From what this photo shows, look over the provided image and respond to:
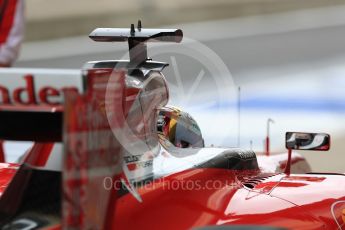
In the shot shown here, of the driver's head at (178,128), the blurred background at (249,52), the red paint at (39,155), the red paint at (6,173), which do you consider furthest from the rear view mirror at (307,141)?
the blurred background at (249,52)

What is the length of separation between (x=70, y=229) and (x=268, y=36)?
1026 cm

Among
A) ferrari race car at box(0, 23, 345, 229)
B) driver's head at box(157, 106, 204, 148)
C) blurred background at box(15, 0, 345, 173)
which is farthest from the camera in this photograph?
blurred background at box(15, 0, 345, 173)

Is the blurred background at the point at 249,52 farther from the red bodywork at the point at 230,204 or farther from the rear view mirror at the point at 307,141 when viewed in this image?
the red bodywork at the point at 230,204

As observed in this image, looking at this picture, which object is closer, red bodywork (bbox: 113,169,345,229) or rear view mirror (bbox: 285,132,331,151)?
red bodywork (bbox: 113,169,345,229)

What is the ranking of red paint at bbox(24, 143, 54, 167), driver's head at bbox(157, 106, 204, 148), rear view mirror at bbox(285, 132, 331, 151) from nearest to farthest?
red paint at bbox(24, 143, 54, 167)
driver's head at bbox(157, 106, 204, 148)
rear view mirror at bbox(285, 132, 331, 151)

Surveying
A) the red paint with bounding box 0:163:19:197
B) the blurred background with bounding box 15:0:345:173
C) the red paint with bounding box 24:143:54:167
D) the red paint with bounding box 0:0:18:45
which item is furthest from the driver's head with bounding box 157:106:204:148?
the blurred background with bounding box 15:0:345:173

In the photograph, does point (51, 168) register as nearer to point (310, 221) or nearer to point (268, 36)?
point (310, 221)

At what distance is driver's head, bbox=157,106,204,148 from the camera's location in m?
3.69

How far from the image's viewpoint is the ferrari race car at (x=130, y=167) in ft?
7.52

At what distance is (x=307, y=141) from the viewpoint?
433 centimetres

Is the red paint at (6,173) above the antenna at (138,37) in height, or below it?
below

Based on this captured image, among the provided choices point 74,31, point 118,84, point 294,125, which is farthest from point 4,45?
point 74,31

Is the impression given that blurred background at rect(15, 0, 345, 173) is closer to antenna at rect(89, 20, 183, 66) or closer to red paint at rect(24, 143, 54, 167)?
antenna at rect(89, 20, 183, 66)

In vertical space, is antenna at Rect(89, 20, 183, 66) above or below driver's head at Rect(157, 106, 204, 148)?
above
